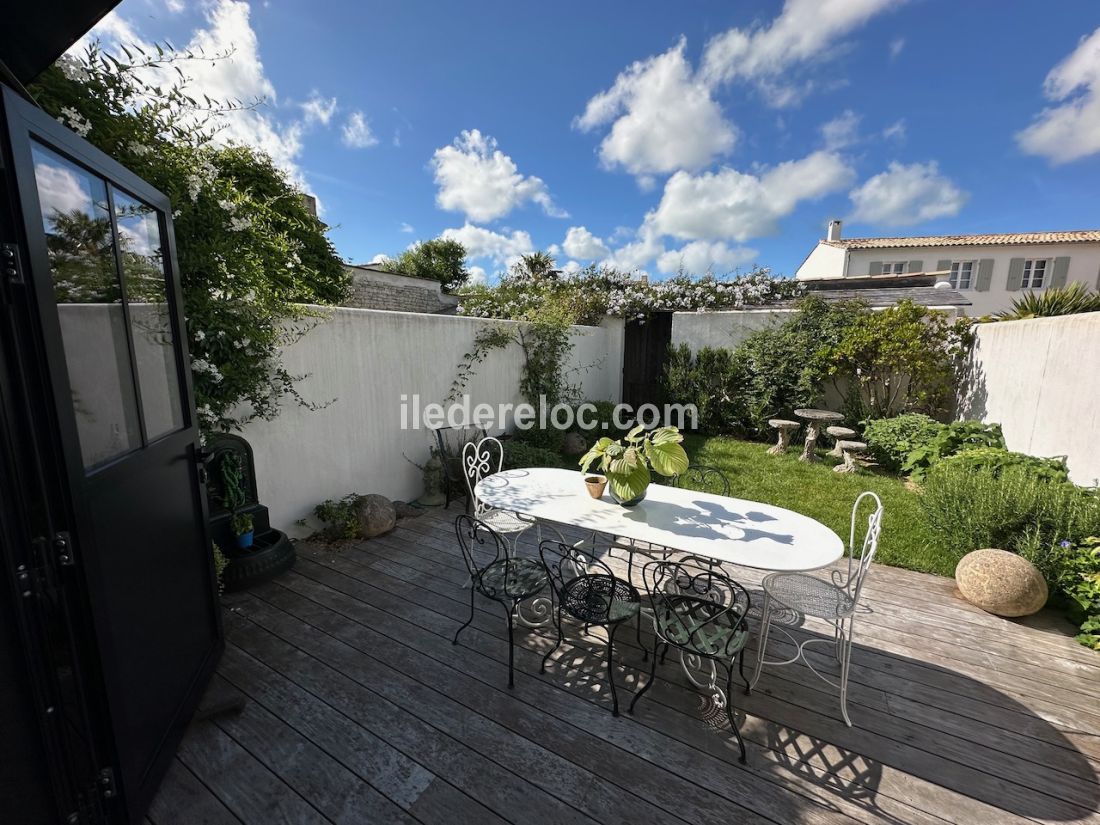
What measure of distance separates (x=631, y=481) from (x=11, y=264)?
2340 mm

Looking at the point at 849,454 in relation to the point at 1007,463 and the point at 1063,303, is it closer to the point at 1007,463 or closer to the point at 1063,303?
the point at 1007,463

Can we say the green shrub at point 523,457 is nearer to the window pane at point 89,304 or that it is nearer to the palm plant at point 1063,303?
the window pane at point 89,304

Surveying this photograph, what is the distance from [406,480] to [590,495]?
257 centimetres

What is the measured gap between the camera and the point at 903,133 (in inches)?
197

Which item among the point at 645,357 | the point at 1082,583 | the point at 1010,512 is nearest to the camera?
the point at 1082,583

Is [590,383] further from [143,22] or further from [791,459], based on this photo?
[143,22]

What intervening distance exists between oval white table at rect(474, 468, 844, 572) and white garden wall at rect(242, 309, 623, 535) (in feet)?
5.54

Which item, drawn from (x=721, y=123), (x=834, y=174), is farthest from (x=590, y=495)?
(x=834, y=174)

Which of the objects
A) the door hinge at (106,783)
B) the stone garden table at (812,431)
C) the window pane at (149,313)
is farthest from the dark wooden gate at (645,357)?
the door hinge at (106,783)

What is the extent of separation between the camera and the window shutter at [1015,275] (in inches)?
624

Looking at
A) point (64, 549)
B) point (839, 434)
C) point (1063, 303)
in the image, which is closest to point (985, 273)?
point (1063, 303)

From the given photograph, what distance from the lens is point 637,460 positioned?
225cm

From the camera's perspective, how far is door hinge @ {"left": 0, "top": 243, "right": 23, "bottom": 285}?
3.37ft

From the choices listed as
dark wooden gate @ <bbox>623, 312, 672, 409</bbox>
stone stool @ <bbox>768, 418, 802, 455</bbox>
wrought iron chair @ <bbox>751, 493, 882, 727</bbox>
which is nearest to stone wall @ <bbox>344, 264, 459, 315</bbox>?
dark wooden gate @ <bbox>623, 312, 672, 409</bbox>
